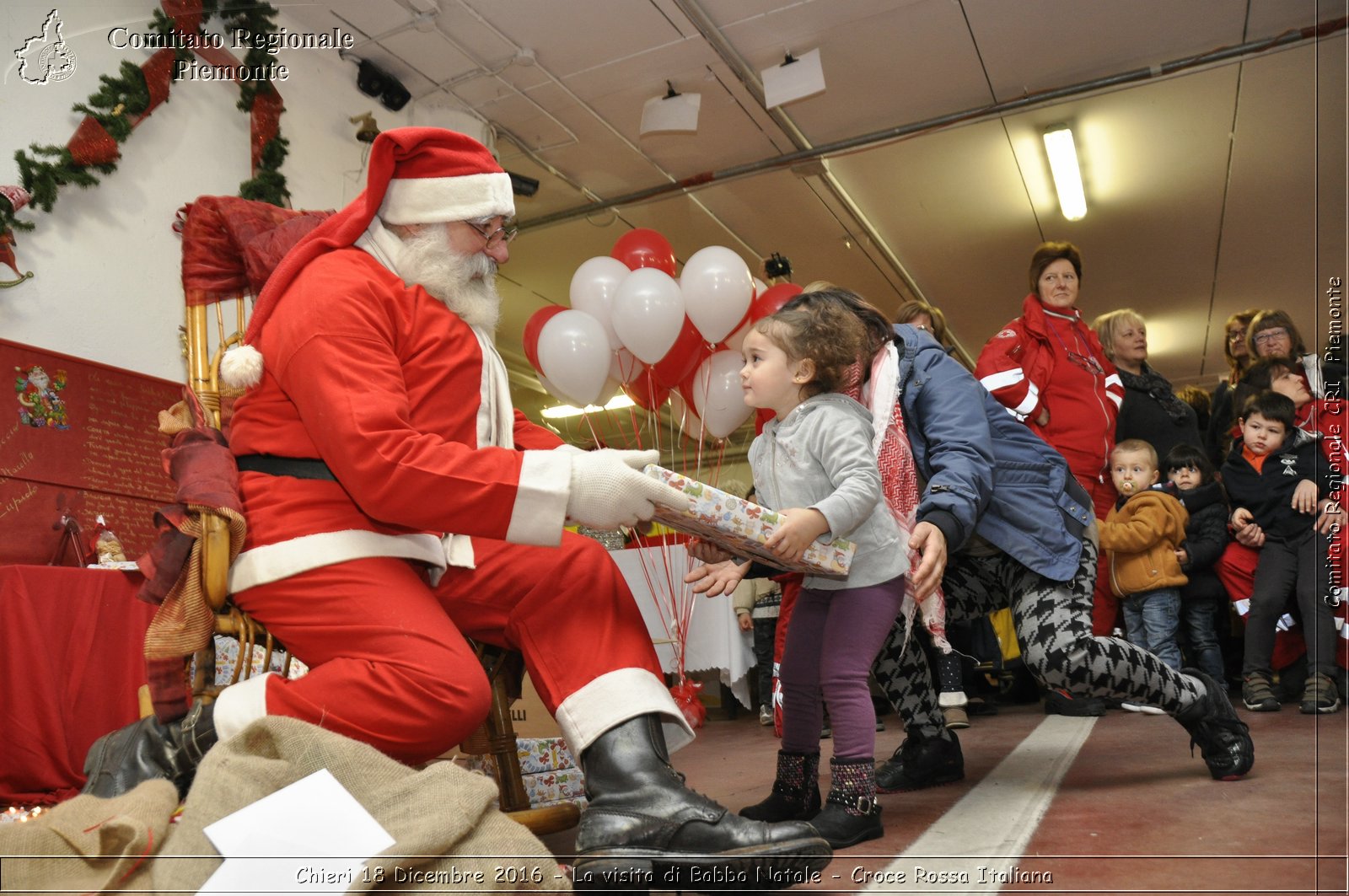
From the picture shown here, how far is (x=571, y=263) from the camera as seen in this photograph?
772 cm

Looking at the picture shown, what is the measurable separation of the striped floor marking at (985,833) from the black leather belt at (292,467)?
3.65 ft

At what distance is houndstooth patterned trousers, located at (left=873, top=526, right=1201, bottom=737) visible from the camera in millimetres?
2094

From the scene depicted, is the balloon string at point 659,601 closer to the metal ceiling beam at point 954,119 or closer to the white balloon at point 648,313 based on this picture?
the white balloon at point 648,313

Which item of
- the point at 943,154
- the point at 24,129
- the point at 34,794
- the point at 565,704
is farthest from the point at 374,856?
the point at 943,154

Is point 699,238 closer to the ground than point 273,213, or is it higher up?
higher up

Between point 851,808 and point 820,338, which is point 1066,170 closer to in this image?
point 820,338

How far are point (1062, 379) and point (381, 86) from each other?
359cm

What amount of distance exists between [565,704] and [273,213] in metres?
1.46

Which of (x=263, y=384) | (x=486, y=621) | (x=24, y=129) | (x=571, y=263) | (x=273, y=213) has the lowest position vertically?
(x=486, y=621)

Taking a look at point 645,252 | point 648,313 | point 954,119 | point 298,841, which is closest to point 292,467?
point 298,841

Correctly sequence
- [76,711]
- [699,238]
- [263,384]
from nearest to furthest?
1. [263,384]
2. [76,711]
3. [699,238]

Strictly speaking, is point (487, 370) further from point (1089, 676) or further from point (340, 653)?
point (1089, 676)

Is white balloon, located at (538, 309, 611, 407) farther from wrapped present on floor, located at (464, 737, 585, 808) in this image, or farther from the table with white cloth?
wrapped present on floor, located at (464, 737, 585, 808)

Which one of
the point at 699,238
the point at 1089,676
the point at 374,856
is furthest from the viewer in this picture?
the point at 699,238
